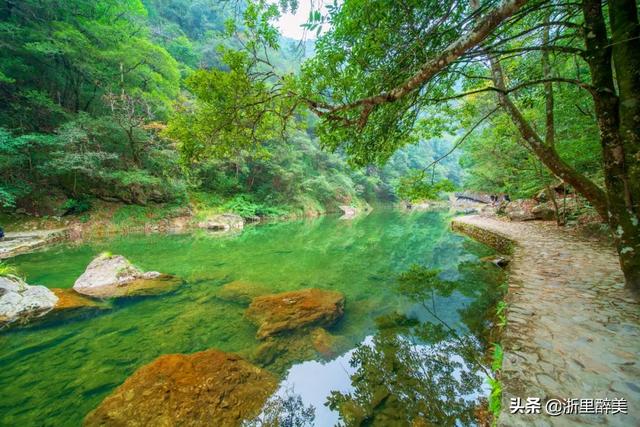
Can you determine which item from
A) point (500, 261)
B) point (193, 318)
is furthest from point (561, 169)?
point (193, 318)

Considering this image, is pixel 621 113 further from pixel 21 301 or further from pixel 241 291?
pixel 21 301

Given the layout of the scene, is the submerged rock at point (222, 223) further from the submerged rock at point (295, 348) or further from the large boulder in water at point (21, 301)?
the submerged rock at point (295, 348)

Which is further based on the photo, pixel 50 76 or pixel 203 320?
pixel 50 76

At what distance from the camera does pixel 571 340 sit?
225 cm

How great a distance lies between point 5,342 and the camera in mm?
3701

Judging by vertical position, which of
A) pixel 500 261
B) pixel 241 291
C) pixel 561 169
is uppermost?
pixel 561 169

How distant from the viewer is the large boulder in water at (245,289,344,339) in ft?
13.4

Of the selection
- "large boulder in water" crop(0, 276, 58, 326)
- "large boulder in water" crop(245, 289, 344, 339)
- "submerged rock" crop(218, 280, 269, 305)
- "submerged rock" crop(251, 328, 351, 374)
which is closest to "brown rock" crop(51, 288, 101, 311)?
"large boulder in water" crop(0, 276, 58, 326)

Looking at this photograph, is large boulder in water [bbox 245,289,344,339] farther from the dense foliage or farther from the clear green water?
the dense foliage

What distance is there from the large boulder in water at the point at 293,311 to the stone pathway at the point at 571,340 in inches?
105

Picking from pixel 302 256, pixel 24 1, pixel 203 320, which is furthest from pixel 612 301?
pixel 24 1

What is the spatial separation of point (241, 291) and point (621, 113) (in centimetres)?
639

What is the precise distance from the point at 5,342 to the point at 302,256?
267 inches

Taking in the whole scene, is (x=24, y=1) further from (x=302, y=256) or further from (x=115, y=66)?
(x=302, y=256)
